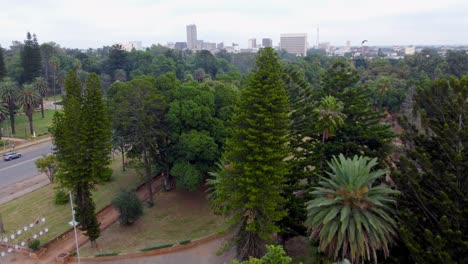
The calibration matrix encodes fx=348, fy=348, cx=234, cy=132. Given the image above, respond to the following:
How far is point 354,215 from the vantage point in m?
13.5

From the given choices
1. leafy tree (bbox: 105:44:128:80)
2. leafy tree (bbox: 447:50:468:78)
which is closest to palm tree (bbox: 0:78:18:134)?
leafy tree (bbox: 105:44:128:80)

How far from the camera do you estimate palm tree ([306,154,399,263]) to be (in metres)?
13.3

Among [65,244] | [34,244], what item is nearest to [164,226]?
[65,244]

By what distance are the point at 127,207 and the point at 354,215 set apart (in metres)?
13.9

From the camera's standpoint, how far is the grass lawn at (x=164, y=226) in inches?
801

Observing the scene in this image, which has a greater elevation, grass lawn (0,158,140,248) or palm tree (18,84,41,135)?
palm tree (18,84,41,135)

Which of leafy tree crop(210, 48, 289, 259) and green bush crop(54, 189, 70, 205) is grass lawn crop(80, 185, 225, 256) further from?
leafy tree crop(210, 48, 289, 259)

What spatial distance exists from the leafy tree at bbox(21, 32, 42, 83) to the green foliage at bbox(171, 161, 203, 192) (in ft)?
158

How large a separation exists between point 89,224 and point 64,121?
19.3 feet

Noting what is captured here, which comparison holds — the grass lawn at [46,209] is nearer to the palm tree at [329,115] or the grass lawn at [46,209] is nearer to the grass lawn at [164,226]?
the grass lawn at [164,226]

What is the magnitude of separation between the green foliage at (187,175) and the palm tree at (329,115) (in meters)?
8.52

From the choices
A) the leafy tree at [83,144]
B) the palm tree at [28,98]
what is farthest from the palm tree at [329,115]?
the palm tree at [28,98]

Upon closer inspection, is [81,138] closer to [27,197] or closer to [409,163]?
[27,197]

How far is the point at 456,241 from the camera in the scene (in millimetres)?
11859
